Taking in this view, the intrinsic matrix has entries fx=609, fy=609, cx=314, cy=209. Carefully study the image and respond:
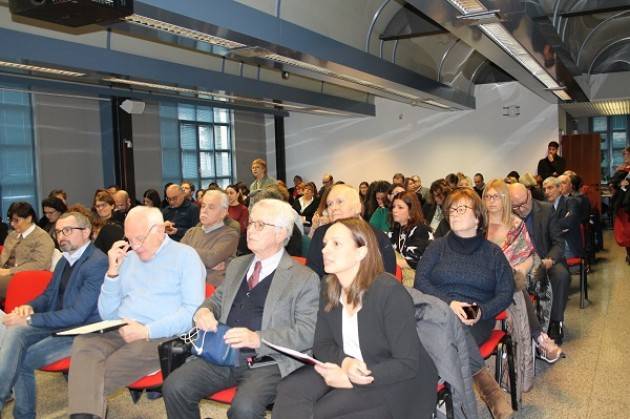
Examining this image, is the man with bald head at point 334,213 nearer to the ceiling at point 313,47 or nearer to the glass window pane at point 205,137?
the ceiling at point 313,47

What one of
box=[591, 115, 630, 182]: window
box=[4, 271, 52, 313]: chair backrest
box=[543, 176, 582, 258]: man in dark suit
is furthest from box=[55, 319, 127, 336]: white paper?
box=[591, 115, 630, 182]: window

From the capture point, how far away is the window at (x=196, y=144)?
45.5 ft

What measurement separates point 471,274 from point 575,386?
131cm

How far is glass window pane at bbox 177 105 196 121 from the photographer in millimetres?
14242

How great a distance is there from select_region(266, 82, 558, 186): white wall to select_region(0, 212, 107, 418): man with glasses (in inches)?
481

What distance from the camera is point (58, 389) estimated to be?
4418 millimetres

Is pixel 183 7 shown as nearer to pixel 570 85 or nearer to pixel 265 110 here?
pixel 570 85

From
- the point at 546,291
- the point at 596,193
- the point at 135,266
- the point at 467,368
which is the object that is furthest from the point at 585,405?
the point at 596,193

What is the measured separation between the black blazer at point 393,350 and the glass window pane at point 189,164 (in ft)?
40.2

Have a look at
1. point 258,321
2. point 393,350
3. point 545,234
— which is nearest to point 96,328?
point 258,321

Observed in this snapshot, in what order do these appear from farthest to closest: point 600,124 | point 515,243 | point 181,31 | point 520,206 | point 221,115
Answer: point 600,124 → point 221,115 → point 181,31 → point 520,206 → point 515,243

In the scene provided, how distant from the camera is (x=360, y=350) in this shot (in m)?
2.57

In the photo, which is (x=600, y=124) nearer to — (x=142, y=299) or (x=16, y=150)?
(x=16, y=150)

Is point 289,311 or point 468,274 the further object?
point 468,274
